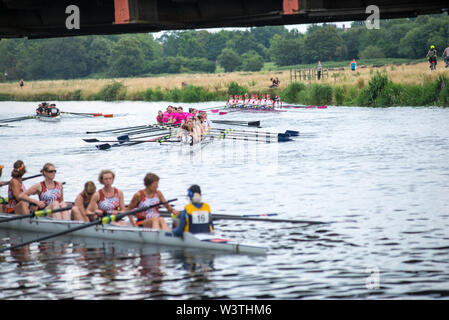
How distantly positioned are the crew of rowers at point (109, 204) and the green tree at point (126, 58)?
11477 cm

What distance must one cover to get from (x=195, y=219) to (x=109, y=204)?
2.18m

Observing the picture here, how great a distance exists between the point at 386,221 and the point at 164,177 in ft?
33.5

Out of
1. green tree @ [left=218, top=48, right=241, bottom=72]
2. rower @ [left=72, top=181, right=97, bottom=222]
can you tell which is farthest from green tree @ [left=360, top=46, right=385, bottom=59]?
rower @ [left=72, top=181, right=97, bottom=222]

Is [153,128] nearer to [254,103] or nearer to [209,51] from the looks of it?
[254,103]

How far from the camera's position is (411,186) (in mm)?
20641

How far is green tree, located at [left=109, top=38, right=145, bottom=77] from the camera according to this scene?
421 feet

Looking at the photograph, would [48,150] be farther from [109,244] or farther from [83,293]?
[83,293]

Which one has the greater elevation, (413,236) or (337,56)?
(337,56)

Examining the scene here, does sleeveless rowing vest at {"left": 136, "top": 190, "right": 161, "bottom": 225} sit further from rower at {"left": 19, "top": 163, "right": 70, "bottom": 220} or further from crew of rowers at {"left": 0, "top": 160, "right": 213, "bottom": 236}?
rower at {"left": 19, "top": 163, "right": 70, "bottom": 220}

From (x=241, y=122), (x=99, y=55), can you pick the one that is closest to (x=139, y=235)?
(x=241, y=122)

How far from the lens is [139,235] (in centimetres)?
1394
